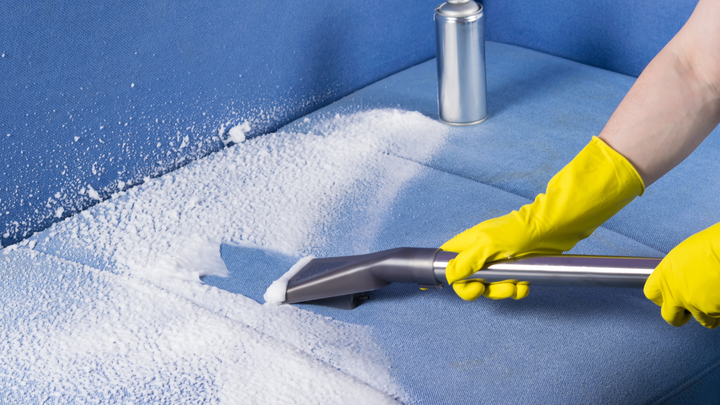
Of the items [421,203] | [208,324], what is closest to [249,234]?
[208,324]

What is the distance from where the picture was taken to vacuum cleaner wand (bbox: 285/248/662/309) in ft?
3.12

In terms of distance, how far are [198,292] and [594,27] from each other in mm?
1610

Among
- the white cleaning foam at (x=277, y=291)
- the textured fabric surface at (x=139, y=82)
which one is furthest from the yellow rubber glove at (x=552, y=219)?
the textured fabric surface at (x=139, y=82)

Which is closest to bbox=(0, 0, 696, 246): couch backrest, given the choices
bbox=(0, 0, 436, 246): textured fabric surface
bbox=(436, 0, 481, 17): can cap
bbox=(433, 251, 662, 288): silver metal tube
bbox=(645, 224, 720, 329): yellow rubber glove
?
bbox=(0, 0, 436, 246): textured fabric surface

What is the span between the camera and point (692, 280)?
0.84m

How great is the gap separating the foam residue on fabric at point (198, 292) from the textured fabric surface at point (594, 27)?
765 mm

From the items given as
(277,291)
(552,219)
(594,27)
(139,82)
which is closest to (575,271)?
(552,219)

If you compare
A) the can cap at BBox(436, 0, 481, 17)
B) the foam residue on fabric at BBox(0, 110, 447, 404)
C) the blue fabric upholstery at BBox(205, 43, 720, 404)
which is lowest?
the blue fabric upholstery at BBox(205, 43, 720, 404)

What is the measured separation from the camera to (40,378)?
38.1 inches

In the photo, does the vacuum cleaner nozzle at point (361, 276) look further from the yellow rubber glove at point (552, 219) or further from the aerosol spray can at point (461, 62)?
the aerosol spray can at point (461, 62)

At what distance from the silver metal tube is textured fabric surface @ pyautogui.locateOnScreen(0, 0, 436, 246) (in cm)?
96

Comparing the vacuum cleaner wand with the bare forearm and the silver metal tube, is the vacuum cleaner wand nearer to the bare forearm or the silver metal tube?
the silver metal tube

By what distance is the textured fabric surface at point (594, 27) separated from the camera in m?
1.84

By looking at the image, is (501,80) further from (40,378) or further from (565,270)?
(40,378)
